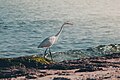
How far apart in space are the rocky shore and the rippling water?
8.19 metres

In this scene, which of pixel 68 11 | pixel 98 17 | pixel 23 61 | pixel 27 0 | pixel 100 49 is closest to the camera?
pixel 23 61

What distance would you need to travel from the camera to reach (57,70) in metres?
17.3

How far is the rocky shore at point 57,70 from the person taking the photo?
15.5 metres

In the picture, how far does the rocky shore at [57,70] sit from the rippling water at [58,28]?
819 cm

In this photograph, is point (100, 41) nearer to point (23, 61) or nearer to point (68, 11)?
point (23, 61)

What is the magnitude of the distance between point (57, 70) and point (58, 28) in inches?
880

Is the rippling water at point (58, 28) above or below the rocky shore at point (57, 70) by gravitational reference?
below

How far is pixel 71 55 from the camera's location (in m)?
23.7

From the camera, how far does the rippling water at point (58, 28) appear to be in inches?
1171

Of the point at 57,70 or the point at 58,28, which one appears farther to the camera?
the point at 58,28

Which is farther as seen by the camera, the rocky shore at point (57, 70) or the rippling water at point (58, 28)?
the rippling water at point (58, 28)

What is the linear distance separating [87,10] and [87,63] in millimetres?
37547

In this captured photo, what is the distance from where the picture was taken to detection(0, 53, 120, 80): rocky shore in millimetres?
15507

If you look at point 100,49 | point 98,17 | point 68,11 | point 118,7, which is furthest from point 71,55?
point 118,7
